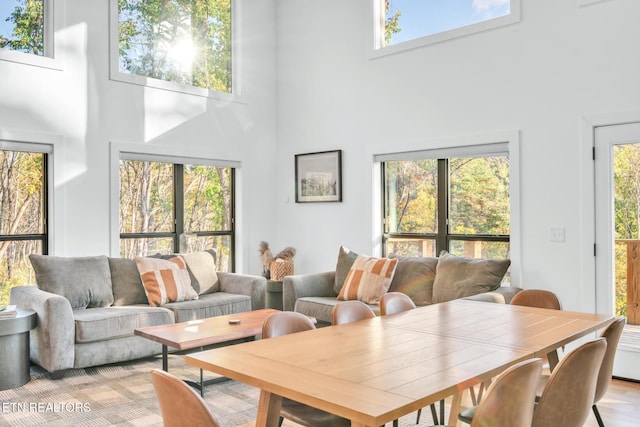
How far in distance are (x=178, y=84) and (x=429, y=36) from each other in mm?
2703

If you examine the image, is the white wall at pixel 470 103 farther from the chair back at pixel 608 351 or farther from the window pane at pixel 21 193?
the window pane at pixel 21 193

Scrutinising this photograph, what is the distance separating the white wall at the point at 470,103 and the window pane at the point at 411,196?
20cm

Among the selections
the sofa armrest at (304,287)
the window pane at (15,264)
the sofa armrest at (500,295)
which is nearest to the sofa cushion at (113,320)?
the window pane at (15,264)

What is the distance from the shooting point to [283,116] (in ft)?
22.9

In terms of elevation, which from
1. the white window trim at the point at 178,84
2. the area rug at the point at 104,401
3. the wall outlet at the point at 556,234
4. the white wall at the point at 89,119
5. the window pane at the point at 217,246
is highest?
the white window trim at the point at 178,84

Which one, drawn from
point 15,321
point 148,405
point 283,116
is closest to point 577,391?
point 148,405

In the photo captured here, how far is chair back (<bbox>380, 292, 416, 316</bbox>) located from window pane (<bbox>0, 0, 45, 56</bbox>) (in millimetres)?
4028

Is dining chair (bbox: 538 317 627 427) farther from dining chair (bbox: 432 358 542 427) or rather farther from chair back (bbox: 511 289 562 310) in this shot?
chair back (bbox: 511 289 562 310)

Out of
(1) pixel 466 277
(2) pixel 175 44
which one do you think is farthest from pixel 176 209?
(1) pixel 466 277

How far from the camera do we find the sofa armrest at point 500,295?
160 inches

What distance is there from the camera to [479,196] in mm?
5324

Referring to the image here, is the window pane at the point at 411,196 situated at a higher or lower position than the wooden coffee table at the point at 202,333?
higher

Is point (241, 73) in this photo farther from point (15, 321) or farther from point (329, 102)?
A: point (15, 321)

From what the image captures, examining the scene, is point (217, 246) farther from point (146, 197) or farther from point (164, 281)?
point (164, 281)
